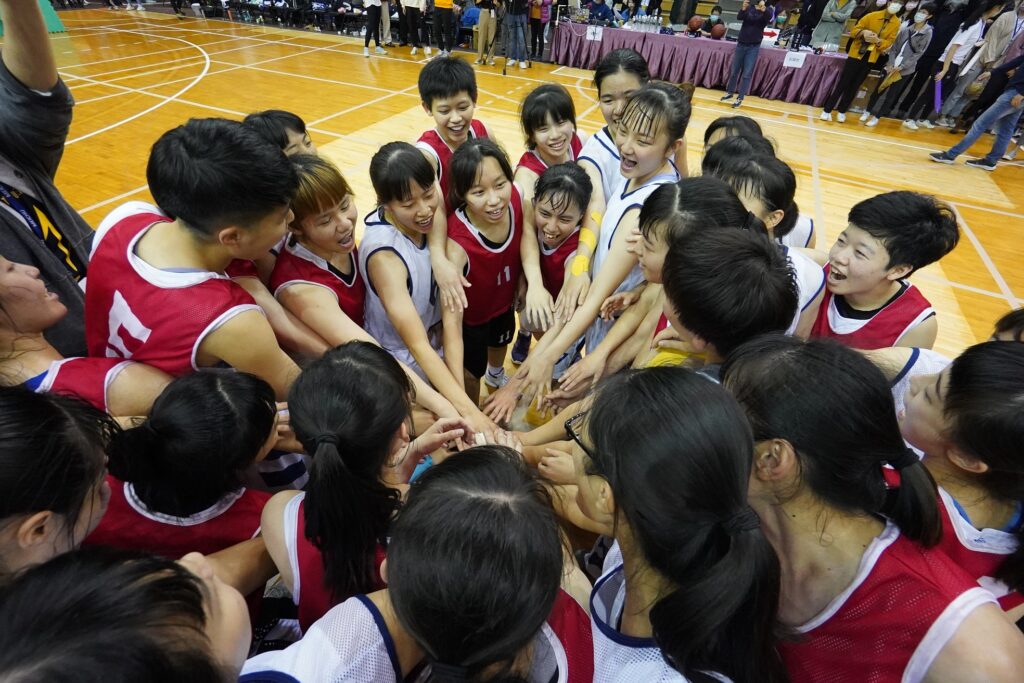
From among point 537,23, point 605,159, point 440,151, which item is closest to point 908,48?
point 537,23

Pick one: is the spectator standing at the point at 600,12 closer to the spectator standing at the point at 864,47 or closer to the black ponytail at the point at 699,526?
the spectator standing at the point at 864,47

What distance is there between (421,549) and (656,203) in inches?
53.4

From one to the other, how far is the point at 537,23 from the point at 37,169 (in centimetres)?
1171

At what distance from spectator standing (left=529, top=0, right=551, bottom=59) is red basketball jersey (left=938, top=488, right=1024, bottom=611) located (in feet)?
40.0

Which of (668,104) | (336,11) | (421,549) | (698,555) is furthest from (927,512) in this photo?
(336,11)

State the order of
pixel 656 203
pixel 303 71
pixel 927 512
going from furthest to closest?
pixel 303 71 < pixel 656 203 < pixel 927 512

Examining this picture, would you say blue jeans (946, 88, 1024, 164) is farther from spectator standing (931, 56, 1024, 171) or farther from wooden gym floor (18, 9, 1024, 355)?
wooden gym floor (18, 9, 1024, 355)

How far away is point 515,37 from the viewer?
10.8 meters

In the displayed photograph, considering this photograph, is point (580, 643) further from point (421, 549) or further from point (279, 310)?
point (279, 310)

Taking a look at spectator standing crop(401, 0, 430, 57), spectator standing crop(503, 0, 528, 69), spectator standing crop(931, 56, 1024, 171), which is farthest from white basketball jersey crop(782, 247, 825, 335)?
spectator standing crop(401, 0, 430, 57)

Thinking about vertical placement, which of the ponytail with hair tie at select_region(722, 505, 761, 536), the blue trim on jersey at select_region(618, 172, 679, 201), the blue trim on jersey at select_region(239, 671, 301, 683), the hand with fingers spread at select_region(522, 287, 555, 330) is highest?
the blue trim on jersey at select_region(618, 172, 679, 201)

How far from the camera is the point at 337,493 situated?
3.27 ft

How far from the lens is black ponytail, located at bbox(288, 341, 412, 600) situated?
1.00 metres

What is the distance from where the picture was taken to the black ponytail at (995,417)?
96 cm
